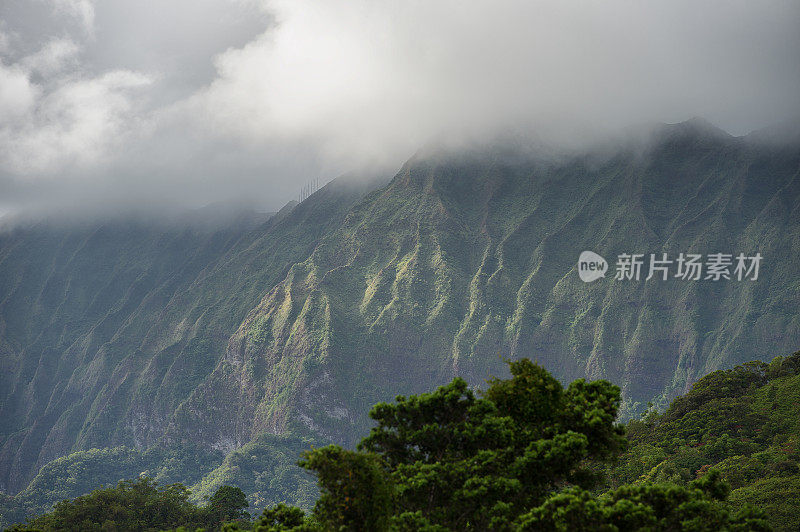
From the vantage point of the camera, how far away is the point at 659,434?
75688 mm

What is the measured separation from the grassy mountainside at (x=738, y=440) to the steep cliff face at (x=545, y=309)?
77.8 metres

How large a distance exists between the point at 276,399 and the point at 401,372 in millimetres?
33333

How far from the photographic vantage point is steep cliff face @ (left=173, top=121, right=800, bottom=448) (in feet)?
530

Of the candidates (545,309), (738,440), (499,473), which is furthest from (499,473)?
(545,309)

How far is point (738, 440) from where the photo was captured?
64.8m

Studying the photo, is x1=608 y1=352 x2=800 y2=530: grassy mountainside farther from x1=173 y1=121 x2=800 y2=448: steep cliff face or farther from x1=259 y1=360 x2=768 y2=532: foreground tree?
x1=173 y1=121 x2=800 y2=448: steep cliff face

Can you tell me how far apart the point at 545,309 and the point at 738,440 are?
377 ft

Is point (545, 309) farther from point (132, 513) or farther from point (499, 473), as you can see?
point (499, 473)

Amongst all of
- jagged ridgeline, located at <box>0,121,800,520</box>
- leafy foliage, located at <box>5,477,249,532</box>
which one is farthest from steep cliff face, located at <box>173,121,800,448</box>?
leafy foliage, located at <box>5,477,249,532</box>

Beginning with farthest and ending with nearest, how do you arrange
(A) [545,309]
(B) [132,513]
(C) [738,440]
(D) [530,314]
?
(A) [545,309] → (D) [530,314] → (C) [738,440] → (B) [132,513]

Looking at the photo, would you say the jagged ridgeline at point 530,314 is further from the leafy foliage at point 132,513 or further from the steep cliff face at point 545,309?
the leafy foliage at point 132,513

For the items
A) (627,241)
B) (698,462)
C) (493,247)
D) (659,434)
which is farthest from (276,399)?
(698,462)

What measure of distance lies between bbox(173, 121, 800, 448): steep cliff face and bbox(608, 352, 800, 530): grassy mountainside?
77.8m

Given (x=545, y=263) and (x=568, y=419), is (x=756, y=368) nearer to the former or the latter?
(x=568, y=419)
